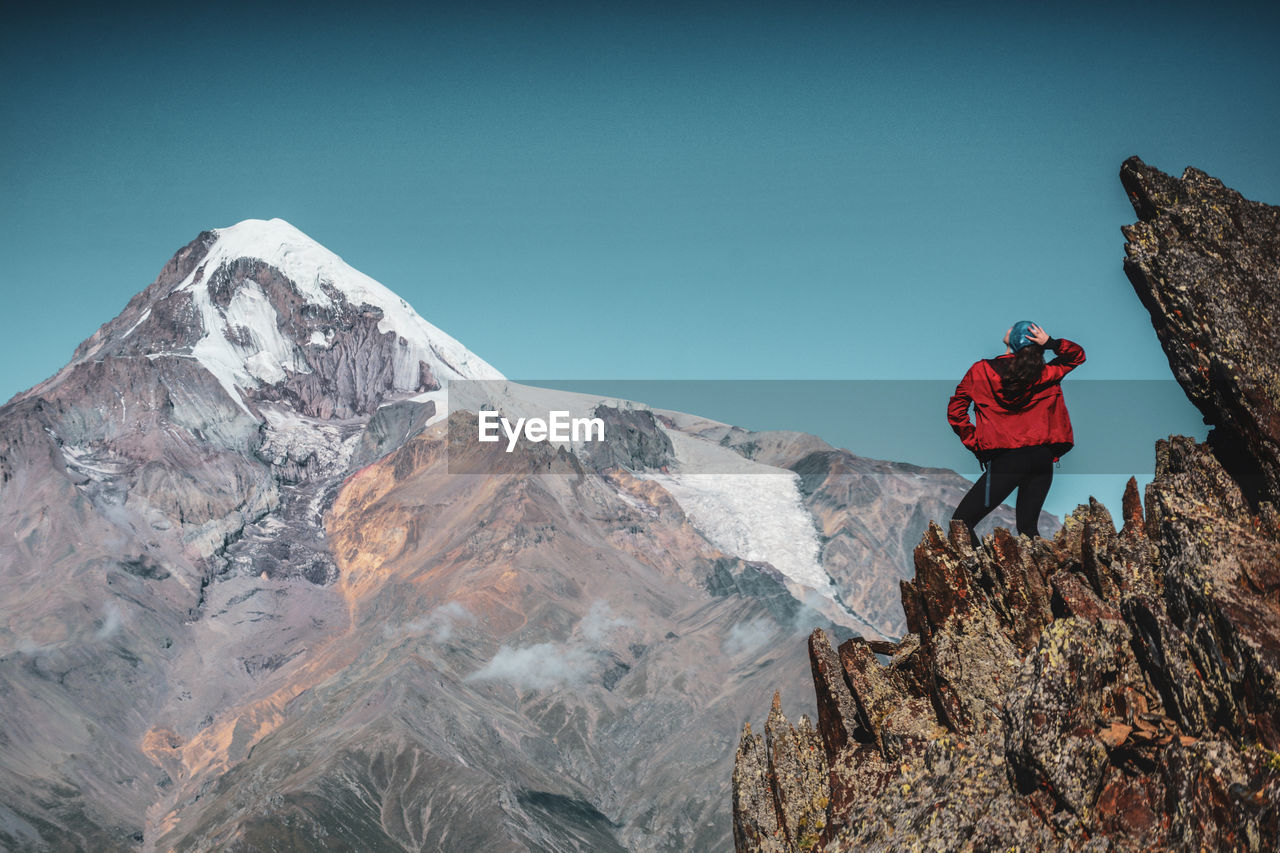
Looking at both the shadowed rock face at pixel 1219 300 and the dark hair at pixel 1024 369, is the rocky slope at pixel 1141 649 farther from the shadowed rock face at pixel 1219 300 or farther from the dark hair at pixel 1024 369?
the dark hair at pixel 1024 369

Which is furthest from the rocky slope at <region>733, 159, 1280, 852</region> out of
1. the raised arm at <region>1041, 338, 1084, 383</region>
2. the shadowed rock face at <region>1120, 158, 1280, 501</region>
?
the raised arm at <region>1041, 338, 1084, 383</region>

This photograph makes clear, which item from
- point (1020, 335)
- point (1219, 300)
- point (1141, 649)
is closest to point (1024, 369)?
point (1020, 335)

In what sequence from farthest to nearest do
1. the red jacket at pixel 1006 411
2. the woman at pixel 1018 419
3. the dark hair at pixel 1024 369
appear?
the red jacket at pixel 1006 411
the woman at pixel 1018 419
the dark hair at pixel 1024 369

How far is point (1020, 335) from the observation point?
11688 millimetres

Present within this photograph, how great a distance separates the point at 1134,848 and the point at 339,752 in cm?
16492

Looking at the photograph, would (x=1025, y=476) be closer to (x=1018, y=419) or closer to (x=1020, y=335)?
(x=1018, y=419)

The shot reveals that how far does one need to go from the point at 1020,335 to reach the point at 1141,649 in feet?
9.86

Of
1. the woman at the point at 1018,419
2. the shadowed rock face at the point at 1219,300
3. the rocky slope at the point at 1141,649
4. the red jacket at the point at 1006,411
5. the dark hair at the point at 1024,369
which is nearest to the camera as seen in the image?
the rocky slope at the point at 1141,649

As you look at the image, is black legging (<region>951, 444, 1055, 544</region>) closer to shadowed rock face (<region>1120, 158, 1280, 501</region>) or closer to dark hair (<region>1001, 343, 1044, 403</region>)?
dark hair (<region>1001, 343, 1044, 403</region>)

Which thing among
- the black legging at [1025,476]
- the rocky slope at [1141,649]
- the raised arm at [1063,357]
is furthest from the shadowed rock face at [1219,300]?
the black legging at [1025,476]

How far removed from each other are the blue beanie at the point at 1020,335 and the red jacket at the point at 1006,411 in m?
Result: 0.16

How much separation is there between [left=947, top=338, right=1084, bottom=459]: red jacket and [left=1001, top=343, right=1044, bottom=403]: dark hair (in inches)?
3.7

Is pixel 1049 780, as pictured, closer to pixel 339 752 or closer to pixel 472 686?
pixel 339 752

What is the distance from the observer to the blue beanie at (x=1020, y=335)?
38.1 ft
